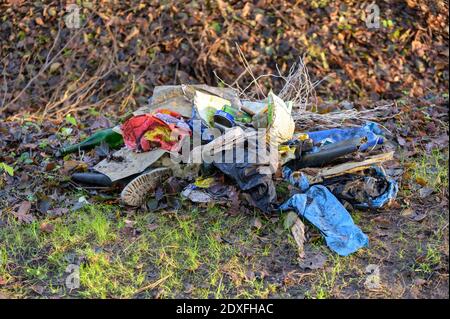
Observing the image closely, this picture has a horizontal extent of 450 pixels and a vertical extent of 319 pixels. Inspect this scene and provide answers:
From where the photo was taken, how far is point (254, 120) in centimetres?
439

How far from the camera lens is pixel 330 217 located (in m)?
3.76

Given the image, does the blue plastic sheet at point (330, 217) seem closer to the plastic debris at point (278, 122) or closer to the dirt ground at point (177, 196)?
the dirt ground at point (177, 196)

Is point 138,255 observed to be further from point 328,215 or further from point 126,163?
point 328,215

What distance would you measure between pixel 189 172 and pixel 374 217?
128 cm

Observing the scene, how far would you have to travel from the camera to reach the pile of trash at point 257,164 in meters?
3.82

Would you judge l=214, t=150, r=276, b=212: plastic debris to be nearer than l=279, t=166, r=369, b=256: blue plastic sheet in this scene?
No

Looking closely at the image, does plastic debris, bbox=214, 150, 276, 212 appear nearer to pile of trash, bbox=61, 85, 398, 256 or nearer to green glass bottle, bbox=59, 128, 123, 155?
pile of trash, bbox=61, 85, 398, 256

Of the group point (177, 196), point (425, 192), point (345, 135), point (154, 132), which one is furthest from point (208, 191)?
point (425, 192)

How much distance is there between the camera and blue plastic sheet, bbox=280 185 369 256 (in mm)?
3576

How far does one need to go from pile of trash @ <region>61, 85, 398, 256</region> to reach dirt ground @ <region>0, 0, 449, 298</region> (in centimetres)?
10

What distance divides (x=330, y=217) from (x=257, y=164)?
0.58 meters

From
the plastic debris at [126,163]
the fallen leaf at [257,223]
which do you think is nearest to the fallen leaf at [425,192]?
the fallen leaf at [257,223]

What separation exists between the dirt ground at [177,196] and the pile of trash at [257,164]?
0.10 m

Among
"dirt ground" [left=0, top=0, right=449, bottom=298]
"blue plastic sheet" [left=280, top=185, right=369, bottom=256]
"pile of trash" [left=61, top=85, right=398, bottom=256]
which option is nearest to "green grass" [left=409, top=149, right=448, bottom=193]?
"dirt ground" [left=0, top=0, right=449, bottom=298]
